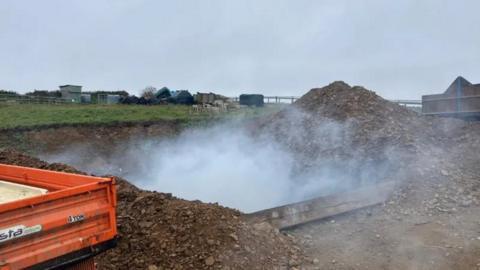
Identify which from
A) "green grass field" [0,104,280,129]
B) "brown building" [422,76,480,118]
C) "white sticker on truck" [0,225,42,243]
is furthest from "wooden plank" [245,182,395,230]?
"green grass field" [0,104,280,129]

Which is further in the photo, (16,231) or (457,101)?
(457,101)

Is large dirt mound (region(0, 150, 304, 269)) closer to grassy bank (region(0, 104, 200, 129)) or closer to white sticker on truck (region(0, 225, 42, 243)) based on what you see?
white sticker on truck (region(0, 225, 42, 243))

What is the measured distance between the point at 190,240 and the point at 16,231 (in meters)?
2.47

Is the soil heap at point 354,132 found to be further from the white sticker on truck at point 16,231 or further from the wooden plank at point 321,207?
the white sticker on truck at point 16,231

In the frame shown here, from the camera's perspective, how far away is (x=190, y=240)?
5.36 meters

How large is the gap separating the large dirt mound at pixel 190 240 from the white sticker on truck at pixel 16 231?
196 centimetres

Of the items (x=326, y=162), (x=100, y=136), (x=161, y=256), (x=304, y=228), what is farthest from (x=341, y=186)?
(x=100, y=136)

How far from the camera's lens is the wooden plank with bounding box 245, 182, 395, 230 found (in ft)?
21.5

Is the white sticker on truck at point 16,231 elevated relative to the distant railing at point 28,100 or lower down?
lower down

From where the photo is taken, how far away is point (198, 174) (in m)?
12.1

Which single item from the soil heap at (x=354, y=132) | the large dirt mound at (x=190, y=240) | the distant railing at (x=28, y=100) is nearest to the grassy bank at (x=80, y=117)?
the soil heap at (x=354, y=132)

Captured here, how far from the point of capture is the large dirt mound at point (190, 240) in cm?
514

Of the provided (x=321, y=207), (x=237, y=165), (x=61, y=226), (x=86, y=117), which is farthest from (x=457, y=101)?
(x=86, y=117)

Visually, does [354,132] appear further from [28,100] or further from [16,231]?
[28,100]
